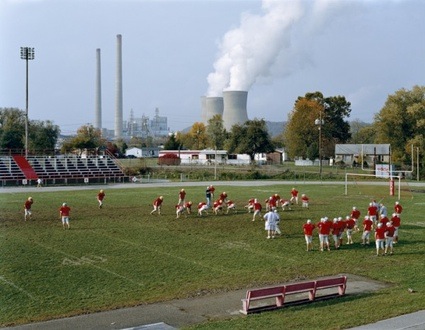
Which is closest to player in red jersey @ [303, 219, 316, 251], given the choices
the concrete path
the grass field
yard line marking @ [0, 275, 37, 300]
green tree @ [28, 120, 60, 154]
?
the grass field

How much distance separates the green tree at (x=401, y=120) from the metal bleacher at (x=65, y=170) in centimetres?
3502

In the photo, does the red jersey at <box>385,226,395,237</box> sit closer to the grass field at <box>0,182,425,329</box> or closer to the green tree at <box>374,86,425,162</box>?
the grass field at <box>0,182,425,329</box>

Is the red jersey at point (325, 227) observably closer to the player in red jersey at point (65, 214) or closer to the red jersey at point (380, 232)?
the red jersey at point (380, 232)

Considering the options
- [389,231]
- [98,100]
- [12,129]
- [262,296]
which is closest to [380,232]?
[389,231]

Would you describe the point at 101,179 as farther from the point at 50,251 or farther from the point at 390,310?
the point at 390,310

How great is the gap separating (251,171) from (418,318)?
173ft

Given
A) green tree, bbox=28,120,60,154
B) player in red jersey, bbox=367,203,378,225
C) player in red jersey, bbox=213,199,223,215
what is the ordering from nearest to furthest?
player in red jersey, bbox=367,203,378,225 < player in red jersey, bbox=213,199,223,215 < green tree, bbox=28,120,60,154

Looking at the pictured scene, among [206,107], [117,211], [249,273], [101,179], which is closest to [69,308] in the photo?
[249,273]

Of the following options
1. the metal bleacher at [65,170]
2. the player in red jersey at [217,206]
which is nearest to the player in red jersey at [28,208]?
the player in red jersey at [217,206]

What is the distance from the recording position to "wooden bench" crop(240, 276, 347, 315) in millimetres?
14680

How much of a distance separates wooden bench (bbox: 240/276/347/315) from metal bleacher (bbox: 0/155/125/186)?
43.0m

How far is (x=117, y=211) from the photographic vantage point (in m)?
33.2

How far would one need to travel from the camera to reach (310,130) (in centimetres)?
8562

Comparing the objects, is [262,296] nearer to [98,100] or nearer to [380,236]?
[380,236]
